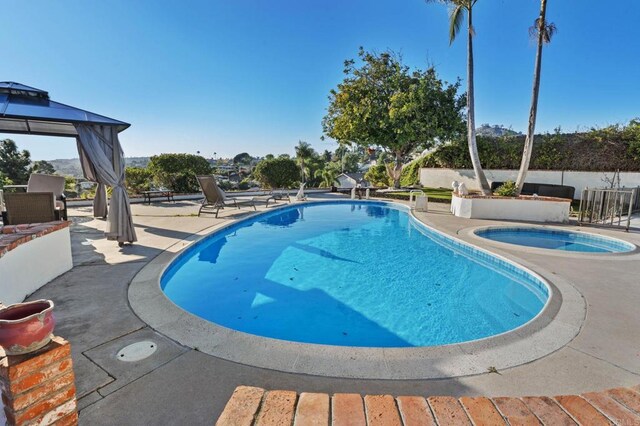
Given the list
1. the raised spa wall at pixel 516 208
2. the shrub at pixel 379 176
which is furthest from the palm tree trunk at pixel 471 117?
the shrub at pixel 379 176

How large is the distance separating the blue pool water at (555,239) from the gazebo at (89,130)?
915 centimetres

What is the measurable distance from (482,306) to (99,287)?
5.76 metres

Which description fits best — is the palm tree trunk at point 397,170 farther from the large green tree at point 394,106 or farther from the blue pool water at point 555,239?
the blue pool water at point 555,239

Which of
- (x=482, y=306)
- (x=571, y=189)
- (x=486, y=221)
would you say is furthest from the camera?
(x=571, y=189)

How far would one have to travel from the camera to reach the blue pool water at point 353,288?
428 cm

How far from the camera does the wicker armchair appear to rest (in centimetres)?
501

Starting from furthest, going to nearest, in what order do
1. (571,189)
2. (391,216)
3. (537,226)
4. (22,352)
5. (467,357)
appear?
1. (571,189)
2. (391,216)
3. (537,226)
4. (467,357)
5. (22,352)

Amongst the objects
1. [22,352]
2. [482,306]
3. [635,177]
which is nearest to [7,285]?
[22,352]

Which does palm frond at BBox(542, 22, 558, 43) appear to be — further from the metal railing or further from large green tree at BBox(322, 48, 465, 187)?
large green tree at BBox(322, 48, 465, 187)

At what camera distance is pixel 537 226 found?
920 centimetres

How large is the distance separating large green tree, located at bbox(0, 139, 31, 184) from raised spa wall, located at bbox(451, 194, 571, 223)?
31883mm

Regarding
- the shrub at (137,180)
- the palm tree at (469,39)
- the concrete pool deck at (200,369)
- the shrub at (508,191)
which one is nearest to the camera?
the concrete pool deck at (200,369)

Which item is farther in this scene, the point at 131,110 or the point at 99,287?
the point at 131,110

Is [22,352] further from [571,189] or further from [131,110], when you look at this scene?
[131,110]
